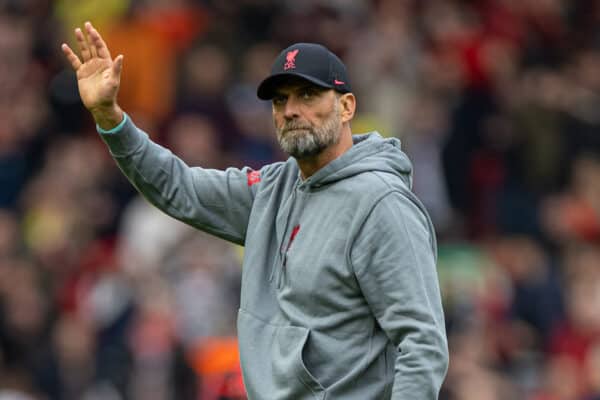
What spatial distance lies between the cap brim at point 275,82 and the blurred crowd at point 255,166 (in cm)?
479

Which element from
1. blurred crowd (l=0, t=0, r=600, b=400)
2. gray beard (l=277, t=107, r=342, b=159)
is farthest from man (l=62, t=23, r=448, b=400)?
blurred crowd (l=0, t=0, r=600, b=400)

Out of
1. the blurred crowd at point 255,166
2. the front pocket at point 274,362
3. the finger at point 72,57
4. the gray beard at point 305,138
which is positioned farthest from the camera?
the blurred crowd at point 255,166

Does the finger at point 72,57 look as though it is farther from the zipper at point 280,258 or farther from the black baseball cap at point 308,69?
the zipper at point 280,258

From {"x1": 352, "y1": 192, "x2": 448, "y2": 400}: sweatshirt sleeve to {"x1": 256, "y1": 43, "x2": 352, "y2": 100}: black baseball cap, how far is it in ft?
1.39

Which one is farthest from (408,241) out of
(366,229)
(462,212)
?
(462,212)

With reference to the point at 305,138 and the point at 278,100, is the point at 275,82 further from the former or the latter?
the point at 305,138

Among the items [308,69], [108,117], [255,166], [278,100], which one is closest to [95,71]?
[108,117]

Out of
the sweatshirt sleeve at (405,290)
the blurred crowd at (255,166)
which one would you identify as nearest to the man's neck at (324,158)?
the sweatshirt sleeve at (405,290)

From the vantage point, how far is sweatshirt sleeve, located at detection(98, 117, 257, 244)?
213 inches

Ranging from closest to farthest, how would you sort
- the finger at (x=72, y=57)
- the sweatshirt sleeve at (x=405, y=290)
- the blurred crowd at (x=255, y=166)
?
the sweatshirt sleeve at (x=405, y=290) → the finger at (x=72, y=57) → the blurred crowd at (x=255, y=166)

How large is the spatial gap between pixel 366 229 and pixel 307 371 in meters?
0.47

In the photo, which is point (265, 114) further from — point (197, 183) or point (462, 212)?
point (197, 183)

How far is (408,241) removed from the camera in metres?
4.88

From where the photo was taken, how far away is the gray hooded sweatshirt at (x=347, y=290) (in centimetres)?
484
